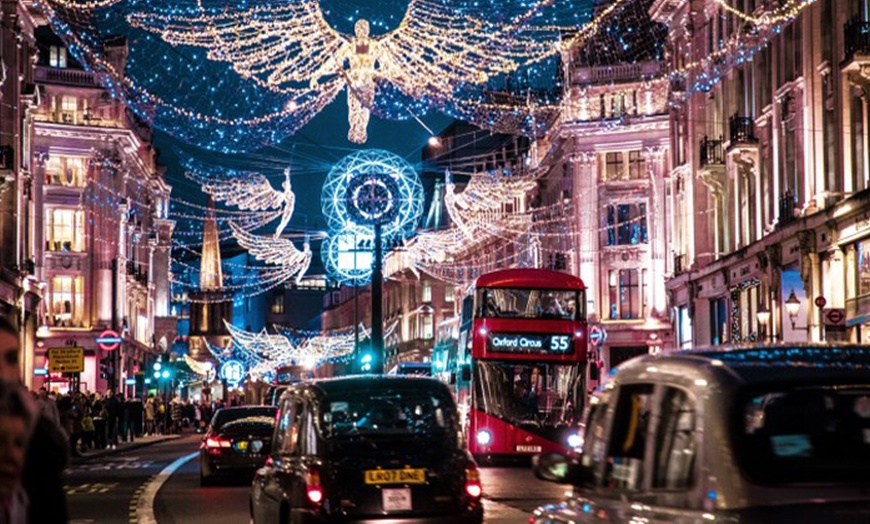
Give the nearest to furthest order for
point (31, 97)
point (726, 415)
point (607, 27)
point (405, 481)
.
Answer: point (726, 415)
point (405, 481)
point (31, 97)
point (607, 27)

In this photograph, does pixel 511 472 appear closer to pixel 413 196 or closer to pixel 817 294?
pixel 413 196

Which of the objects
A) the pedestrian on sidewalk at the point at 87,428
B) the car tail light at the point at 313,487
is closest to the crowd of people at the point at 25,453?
the car tail light at the point at 313,487

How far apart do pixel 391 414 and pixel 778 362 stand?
712cm

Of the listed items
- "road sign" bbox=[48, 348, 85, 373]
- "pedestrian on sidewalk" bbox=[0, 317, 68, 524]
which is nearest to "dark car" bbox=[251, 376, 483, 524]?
"pedestrian on sidewalk" bbox=[0, 317, 68, 524]

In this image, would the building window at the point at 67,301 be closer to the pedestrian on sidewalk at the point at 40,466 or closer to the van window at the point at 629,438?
the van window at the point at 629,438

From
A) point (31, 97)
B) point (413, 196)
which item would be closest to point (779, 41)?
point (413, 196)

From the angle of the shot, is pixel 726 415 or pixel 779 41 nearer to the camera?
pixel 726 415

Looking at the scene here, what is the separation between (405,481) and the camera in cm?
1290

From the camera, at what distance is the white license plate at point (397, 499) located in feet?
41.9

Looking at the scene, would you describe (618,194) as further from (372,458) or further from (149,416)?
(372,458)

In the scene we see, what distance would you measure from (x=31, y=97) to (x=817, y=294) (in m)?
28.8

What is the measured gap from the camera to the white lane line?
19469 millimetres

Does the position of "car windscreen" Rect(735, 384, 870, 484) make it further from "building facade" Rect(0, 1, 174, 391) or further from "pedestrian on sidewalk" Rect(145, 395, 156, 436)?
"pedestrian on sidewalk" Rect(145, 395, 156, 436)

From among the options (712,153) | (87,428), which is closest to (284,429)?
(87,428)
